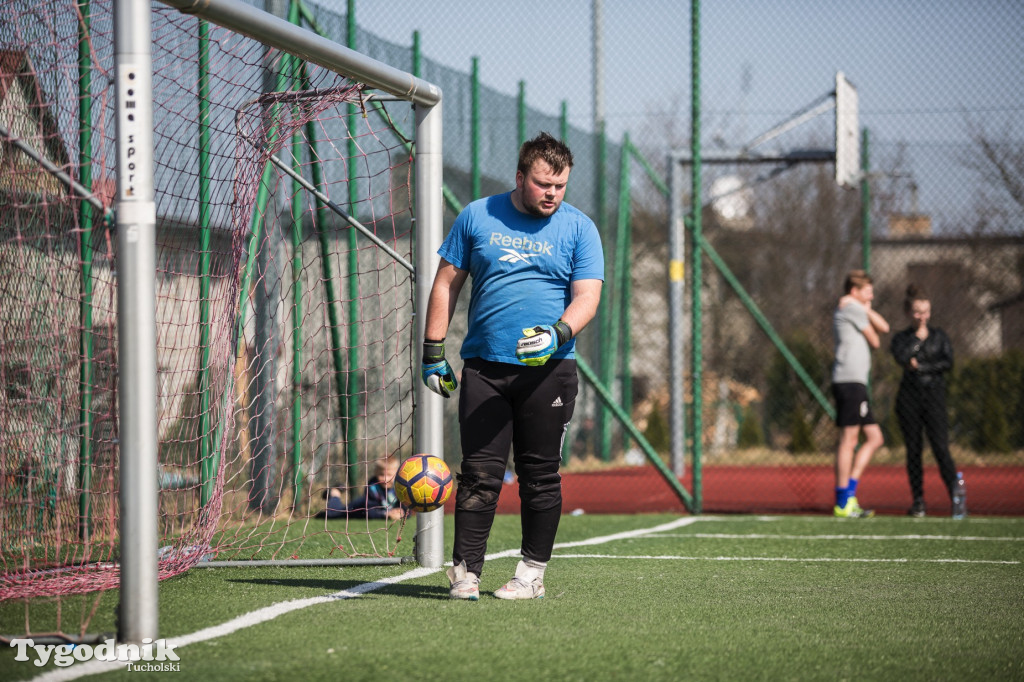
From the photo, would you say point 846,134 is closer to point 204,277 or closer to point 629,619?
point 204,277

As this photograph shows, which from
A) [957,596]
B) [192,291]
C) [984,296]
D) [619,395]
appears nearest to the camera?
[957,596]

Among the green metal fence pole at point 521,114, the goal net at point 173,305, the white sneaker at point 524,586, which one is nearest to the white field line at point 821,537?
the goal net at point 173,305

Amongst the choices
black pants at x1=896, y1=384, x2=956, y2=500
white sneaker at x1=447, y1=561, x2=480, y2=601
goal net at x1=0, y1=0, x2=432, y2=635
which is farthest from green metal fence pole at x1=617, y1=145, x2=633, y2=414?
white sneaker at x1=447, y1=561, x2=480, y2=601

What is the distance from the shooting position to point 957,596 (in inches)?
205

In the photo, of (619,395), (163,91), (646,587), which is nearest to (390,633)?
(646,587)

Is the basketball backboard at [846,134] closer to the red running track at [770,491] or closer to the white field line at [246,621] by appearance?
the red running track at [770,491]

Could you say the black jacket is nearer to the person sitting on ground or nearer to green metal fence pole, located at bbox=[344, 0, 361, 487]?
the person sitting on ground

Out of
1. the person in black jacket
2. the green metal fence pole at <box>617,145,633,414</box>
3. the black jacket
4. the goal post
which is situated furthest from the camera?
the green metal fence pole at <box>617,145,633,414</box>

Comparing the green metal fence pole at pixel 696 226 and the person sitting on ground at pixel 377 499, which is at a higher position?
the green metal fence pole at pixel 696 226

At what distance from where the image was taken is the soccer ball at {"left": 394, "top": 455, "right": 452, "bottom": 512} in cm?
499

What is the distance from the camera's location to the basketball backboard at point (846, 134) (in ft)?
37.5

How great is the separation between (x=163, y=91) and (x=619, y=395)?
9.96 m

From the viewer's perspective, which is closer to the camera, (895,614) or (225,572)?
(895,614)

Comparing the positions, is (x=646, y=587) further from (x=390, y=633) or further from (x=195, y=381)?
(x=195, y=381)
